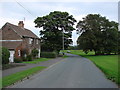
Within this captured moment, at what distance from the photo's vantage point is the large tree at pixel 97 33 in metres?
56.3

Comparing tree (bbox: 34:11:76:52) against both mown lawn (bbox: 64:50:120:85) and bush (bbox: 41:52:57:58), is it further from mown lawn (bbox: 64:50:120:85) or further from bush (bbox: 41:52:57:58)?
mown lawn (bbox: 64:50:120:85)

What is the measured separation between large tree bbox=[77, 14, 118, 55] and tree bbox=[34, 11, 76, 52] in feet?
13.4

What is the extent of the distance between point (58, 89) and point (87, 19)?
51.1 meters

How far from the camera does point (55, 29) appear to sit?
58.2 m

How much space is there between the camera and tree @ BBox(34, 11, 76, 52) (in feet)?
184

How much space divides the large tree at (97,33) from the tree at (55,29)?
160 inches

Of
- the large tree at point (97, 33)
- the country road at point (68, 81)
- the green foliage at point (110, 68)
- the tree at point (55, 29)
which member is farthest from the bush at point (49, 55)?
the country road at point (68, 81)

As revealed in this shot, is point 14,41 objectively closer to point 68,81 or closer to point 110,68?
point 110,68

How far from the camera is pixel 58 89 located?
8.58m

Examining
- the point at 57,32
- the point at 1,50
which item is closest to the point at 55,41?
the point at 57,32

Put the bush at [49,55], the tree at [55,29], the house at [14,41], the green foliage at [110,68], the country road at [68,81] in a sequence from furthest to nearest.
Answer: the tree at [55,29] → the bush at [49,55] → the house at [14,41] → the green foliage at [110,68] → the country road at [68,81]

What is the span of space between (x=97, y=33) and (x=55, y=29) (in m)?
13.4

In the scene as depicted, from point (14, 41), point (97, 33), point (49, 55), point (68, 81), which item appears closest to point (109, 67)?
point (68, 81)

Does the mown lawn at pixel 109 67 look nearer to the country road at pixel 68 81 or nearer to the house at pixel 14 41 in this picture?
the country road at pixel 68 81
